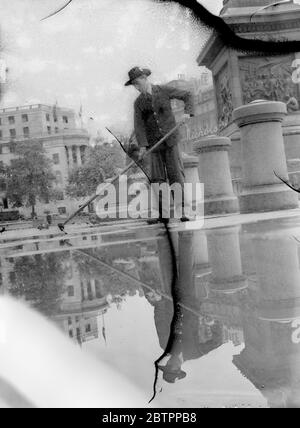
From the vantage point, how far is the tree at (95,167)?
6.42 feet

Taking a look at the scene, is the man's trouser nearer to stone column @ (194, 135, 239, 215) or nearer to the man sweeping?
the man sweeping

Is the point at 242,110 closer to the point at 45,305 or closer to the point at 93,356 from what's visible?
the point at 45,305

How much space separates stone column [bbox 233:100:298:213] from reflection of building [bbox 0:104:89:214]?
1.66m

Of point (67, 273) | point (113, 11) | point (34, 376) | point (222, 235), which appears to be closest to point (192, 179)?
point (222, 235)

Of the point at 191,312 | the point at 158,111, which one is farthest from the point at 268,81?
the point at 191,312

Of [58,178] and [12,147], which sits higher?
[12,147]

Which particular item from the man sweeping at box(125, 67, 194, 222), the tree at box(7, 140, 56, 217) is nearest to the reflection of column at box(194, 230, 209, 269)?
the man sweeping at box(125, 67, 194, 222)

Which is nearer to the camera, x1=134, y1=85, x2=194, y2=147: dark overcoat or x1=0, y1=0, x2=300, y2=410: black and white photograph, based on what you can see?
x1=0, y1=0, x2=300, y2=410: black and white photograph

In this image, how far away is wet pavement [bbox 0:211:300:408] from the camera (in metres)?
0.72

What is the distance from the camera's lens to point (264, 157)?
3332 millimetres

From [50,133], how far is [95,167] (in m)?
0.32

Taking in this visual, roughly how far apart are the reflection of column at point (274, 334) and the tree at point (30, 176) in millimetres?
1070

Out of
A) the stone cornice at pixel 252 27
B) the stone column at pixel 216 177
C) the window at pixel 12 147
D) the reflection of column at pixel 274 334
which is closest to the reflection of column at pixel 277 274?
the reflection of column at pixel 274 334

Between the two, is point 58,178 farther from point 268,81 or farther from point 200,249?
point 268,81
